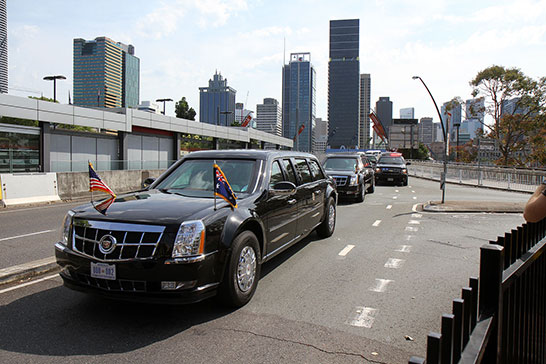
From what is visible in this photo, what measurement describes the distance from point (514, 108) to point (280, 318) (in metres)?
47.0

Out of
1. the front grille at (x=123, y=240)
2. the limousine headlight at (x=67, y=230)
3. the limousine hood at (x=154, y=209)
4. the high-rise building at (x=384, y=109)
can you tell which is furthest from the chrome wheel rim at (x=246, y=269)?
the high-rise building at (x=384, y=109)

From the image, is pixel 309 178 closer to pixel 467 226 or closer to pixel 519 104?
pixel 467 226

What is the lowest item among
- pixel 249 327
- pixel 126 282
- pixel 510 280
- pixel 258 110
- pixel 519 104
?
pixel 249 327

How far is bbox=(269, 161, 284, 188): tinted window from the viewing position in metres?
5.74

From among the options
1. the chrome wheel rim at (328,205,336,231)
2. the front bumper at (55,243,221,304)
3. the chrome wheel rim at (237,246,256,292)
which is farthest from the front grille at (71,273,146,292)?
the chrome wheel rim at (328,205,336,231)

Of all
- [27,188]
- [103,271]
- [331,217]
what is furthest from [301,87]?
[103,271]

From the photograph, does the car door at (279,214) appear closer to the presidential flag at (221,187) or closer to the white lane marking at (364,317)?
the presidential flag at (221,187)

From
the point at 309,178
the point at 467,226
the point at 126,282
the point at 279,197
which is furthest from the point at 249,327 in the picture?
the point at 467,226

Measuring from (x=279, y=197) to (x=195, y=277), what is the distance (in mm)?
2089

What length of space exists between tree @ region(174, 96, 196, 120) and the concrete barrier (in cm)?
5266

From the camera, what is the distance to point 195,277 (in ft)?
12.7

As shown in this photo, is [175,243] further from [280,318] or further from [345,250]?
[345,250]

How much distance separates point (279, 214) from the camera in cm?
564

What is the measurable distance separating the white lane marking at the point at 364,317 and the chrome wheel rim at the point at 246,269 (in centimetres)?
120
